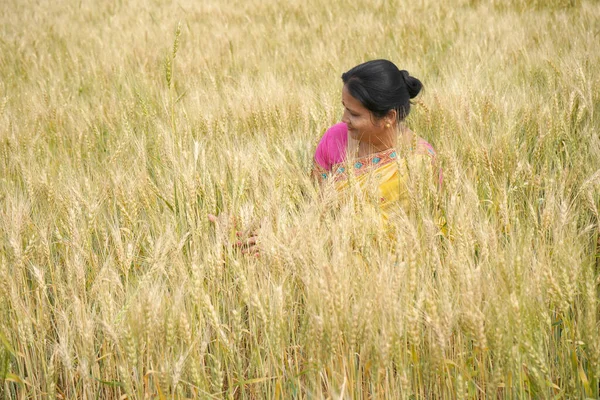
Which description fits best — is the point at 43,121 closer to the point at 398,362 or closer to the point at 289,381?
the point at 289,381

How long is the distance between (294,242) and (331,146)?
1.00 metres

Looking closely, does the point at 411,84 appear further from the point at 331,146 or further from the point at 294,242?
the point at 294,242

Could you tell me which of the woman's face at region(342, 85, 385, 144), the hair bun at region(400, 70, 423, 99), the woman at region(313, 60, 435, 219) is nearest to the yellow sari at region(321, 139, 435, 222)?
the woman at region(313, 60, 435, 219)

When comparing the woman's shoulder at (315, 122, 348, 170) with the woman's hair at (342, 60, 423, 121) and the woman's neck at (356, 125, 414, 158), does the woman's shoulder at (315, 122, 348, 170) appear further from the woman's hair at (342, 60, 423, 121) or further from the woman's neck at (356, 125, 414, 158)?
the woman's hair at (342, 60, 423, 121)

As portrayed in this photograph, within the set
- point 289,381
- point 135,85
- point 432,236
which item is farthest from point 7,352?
point 135,85

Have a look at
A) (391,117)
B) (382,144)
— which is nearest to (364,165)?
(382,144)

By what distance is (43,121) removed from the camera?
2725 millimetres

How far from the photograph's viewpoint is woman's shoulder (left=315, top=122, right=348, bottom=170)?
2199mm

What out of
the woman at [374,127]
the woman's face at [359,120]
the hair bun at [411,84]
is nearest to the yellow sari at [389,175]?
the woman at [374,127]

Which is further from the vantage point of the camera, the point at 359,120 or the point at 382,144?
the point at 382,144

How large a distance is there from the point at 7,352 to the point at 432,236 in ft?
3.40

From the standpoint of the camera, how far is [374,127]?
210 centimetres

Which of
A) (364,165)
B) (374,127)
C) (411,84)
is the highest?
(411,84)

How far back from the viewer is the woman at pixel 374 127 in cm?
202
